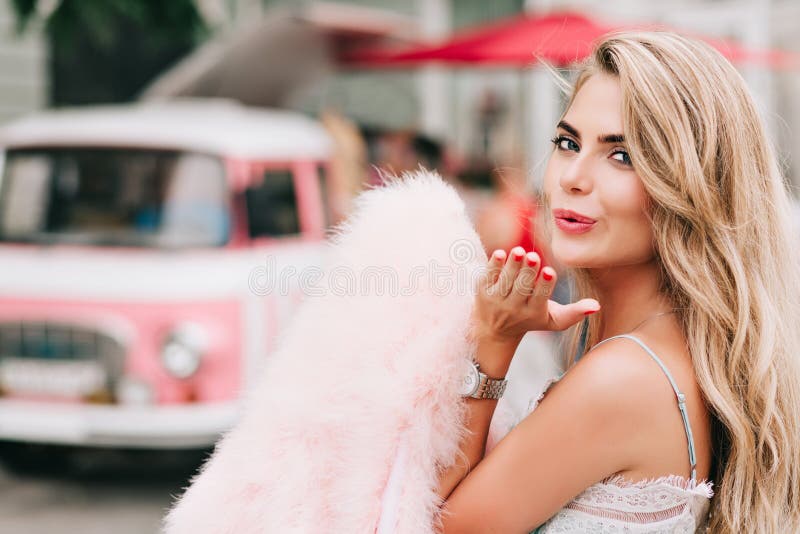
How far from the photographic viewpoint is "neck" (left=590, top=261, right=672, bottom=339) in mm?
1527

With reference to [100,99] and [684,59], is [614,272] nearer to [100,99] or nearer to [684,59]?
[684,59]

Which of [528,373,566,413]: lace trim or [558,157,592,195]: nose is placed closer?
[558,157,592,195]: nose

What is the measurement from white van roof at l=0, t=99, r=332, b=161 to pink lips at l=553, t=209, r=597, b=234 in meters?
3.67

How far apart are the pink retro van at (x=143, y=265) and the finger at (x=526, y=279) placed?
295cm

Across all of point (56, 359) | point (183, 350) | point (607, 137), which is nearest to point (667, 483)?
point (607, 137)

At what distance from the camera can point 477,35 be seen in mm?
7457

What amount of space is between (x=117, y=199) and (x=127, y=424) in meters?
1.24

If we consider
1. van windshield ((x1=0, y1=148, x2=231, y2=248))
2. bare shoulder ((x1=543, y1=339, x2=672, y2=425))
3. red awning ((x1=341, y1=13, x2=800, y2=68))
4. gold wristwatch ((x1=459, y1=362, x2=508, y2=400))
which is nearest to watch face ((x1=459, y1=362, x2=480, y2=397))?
gold wristwatch ((x1=459, y1=362, x2=508, y2=400))

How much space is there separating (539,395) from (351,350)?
14.2 inches

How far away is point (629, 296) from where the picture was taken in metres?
1.56

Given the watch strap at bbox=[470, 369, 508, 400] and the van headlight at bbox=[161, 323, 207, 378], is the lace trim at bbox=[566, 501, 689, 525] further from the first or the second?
the van headlight at bbox=[161, 323, 207, 378]

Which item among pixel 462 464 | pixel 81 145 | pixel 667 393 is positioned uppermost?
pixel 667 393

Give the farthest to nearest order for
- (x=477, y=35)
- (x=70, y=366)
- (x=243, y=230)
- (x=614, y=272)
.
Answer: (x=477, y=35)
(x=243, y=230)
(x=70, y=366)
(x=614, y=272)

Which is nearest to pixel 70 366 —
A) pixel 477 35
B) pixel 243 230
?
pixel 243 230
